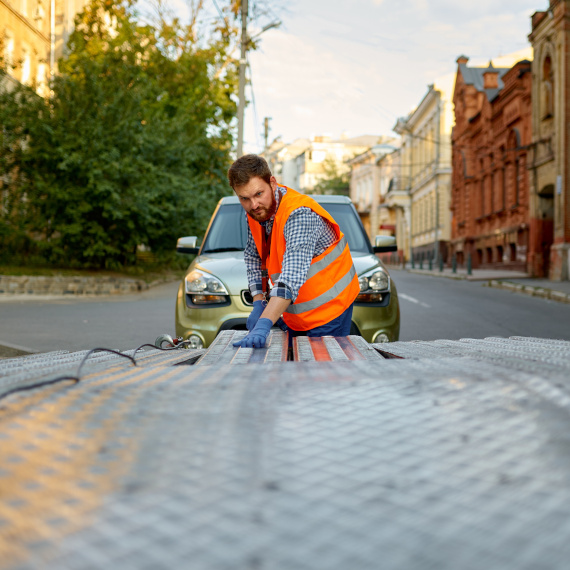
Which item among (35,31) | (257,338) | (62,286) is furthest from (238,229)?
(35,31)

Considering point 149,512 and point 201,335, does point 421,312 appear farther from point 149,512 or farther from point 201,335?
point 149,512

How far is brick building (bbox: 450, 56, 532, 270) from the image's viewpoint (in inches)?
1195

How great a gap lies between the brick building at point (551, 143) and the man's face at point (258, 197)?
2241 cm

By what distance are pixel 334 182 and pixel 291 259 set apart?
8463 cm

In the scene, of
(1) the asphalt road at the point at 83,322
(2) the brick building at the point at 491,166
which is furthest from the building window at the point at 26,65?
(2) the brick building at the point at 491,166

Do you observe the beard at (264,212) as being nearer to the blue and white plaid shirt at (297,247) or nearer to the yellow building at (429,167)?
the blue and white plaid shirt at (297,247)

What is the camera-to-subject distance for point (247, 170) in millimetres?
3227

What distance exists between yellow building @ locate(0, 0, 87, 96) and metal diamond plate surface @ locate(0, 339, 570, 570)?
2720 centimetres

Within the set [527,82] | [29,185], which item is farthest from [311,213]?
[527,82]

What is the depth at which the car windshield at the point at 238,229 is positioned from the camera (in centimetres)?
637

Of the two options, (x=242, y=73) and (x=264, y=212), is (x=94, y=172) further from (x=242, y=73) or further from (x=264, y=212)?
(x=264, y=212)

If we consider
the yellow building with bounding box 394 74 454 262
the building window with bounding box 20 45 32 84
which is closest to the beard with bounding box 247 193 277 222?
the building window with bounding box 20 45 32 84

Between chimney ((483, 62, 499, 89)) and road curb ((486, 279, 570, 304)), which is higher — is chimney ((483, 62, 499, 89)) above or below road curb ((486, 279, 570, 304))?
above

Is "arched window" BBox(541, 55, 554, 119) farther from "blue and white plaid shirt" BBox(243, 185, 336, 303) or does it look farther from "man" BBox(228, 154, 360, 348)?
"blue and white plaid shirt" BBox(243, 185, 336, 303)
